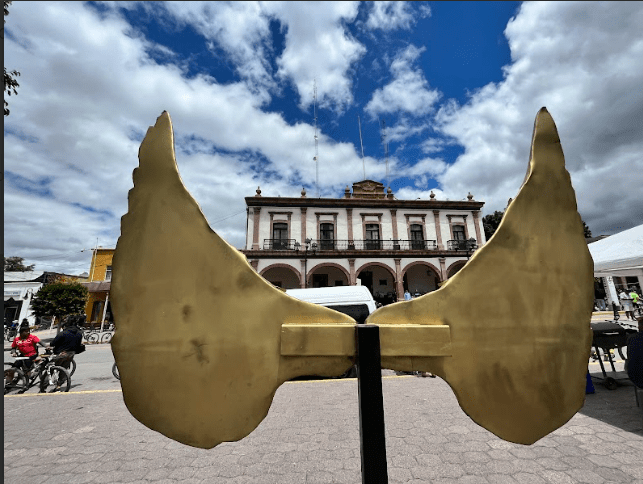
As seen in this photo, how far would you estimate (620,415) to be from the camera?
3986 millimetres

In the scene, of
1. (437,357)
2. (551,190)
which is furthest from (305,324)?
(551,190)

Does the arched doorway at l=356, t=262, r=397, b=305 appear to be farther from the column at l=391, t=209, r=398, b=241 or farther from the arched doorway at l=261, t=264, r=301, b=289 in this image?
Answer: the arched doorway at l=261, t=264, r=301, b=289

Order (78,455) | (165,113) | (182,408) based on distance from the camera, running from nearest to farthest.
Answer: (182,408), (165,113), (78,455)

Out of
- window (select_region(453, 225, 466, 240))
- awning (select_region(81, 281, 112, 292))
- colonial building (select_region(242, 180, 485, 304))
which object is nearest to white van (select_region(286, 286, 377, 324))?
colonial building (select_region(242, 180, 485, 304))

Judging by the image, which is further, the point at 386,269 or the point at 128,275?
the point at 386,269

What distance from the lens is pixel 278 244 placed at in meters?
20.0

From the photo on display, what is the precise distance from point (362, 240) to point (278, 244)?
572 cm

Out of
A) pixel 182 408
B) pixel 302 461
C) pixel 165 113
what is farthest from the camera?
pixel 302 461

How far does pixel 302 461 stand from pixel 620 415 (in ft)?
14.0

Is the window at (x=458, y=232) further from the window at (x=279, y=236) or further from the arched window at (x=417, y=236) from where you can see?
the window at (x=279, y=236)

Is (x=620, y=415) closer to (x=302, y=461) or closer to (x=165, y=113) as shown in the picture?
(x=302, y=461)

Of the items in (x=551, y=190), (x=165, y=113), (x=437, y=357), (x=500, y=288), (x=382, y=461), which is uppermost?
(x=165, y=113)

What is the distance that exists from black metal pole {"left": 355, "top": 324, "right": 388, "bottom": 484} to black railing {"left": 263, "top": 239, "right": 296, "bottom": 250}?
18.8 m

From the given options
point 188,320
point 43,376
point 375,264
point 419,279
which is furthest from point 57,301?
point 419,279
